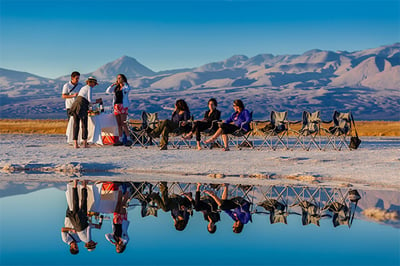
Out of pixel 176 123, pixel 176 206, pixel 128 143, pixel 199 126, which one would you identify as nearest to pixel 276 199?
pixel 176 206

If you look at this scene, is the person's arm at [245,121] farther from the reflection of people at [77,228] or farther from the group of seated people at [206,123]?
the reflection of people at [77,228]

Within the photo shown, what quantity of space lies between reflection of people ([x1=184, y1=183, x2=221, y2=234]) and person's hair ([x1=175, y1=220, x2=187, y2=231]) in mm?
220

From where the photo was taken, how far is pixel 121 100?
46.2 ft

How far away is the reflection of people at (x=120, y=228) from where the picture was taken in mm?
5023

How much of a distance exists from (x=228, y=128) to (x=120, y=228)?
7.62 m

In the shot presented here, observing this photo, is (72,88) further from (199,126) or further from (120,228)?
(120,228)

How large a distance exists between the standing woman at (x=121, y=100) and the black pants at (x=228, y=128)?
228 centimetres

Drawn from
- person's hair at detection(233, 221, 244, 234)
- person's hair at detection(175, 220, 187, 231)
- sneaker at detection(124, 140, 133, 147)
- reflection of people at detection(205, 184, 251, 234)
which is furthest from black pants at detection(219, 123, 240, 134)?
person's hair at detection(233, 221, 244, 234)

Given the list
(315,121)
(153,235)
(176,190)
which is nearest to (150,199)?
(176,190)

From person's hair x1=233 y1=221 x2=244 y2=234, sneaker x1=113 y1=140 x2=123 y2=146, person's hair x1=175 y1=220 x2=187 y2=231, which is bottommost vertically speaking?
sneaker x1=113 y1=140 x2=123 y2=146

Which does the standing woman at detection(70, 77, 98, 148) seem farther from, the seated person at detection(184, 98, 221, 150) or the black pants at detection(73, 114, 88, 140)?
the seated person at detection(184, 98, 221, 150)

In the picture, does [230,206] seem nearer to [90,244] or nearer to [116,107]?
[90,244]

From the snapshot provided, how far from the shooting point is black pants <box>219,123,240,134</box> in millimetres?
13000

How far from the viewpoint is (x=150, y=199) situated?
723 centimetres
